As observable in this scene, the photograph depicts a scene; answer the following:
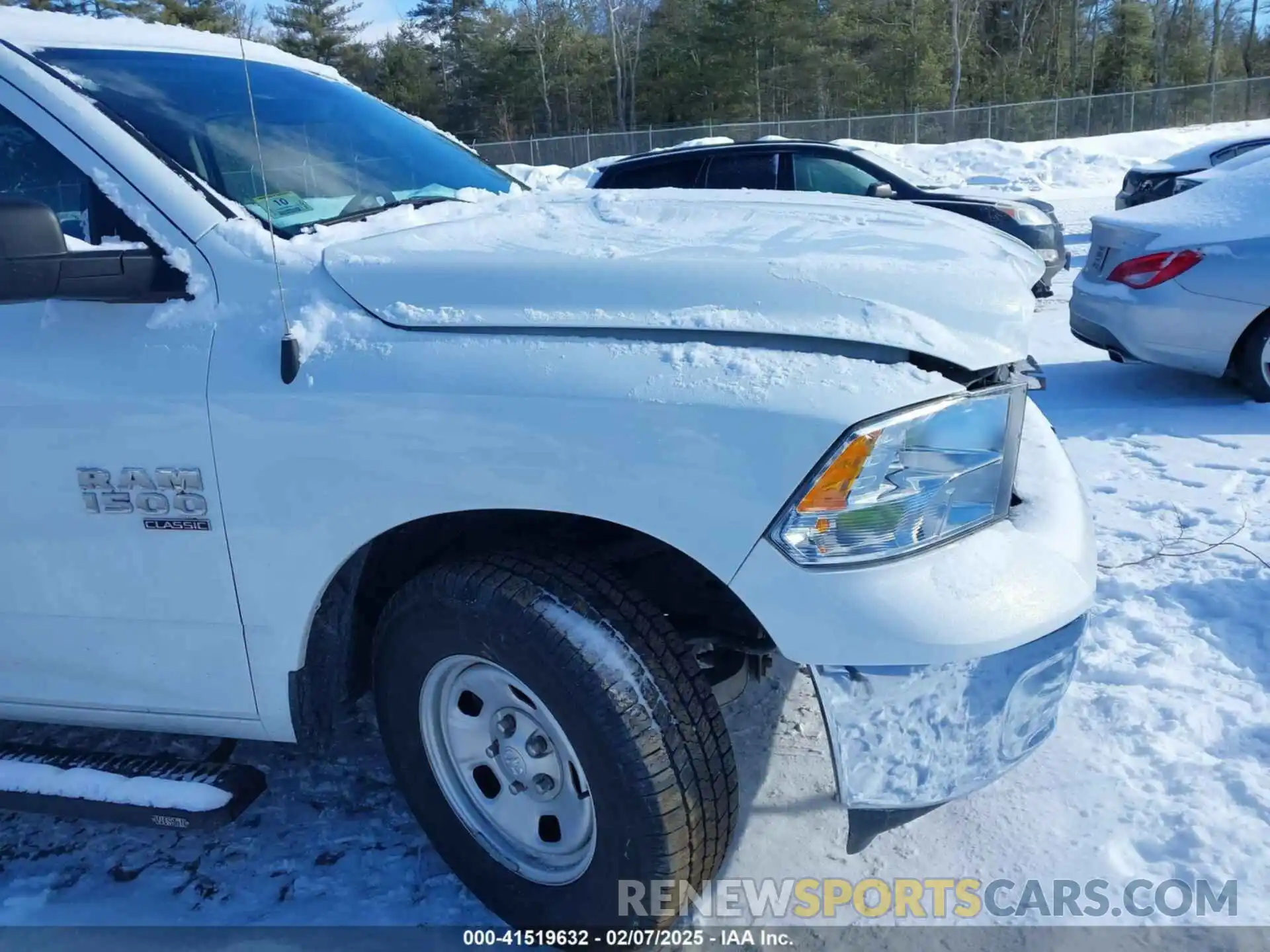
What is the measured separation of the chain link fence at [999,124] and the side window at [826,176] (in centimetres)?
2392

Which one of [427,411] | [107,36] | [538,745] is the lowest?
[538,745]

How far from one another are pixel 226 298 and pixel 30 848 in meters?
1.69

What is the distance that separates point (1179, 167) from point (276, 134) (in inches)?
478

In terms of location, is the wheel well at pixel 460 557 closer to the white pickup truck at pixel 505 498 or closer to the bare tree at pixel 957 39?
the white pickup truck at pixel 505 498

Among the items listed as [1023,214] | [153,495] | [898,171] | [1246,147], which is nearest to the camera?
[153,495]

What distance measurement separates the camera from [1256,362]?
5.77m

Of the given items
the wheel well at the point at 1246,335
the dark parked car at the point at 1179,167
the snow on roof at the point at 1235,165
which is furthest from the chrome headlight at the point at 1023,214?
the wheel well at the point at 1246,335

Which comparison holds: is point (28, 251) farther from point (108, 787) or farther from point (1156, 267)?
point (1156, 267)

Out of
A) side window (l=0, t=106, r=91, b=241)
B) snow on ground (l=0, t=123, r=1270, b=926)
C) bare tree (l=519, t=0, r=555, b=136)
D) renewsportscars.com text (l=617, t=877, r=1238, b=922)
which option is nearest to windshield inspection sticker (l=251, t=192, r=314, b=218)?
side window (l=0, t=106, r=91, b=241)

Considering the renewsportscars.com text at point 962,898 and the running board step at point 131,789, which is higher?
the running board step at point 131,789

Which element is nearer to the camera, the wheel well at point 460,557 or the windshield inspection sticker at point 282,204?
the wheel well at point 460,557

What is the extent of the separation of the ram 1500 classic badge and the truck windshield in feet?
2.02

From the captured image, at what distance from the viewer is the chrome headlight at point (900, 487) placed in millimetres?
1824

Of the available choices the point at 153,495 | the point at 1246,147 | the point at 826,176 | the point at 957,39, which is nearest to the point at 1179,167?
the point at 1246,147
